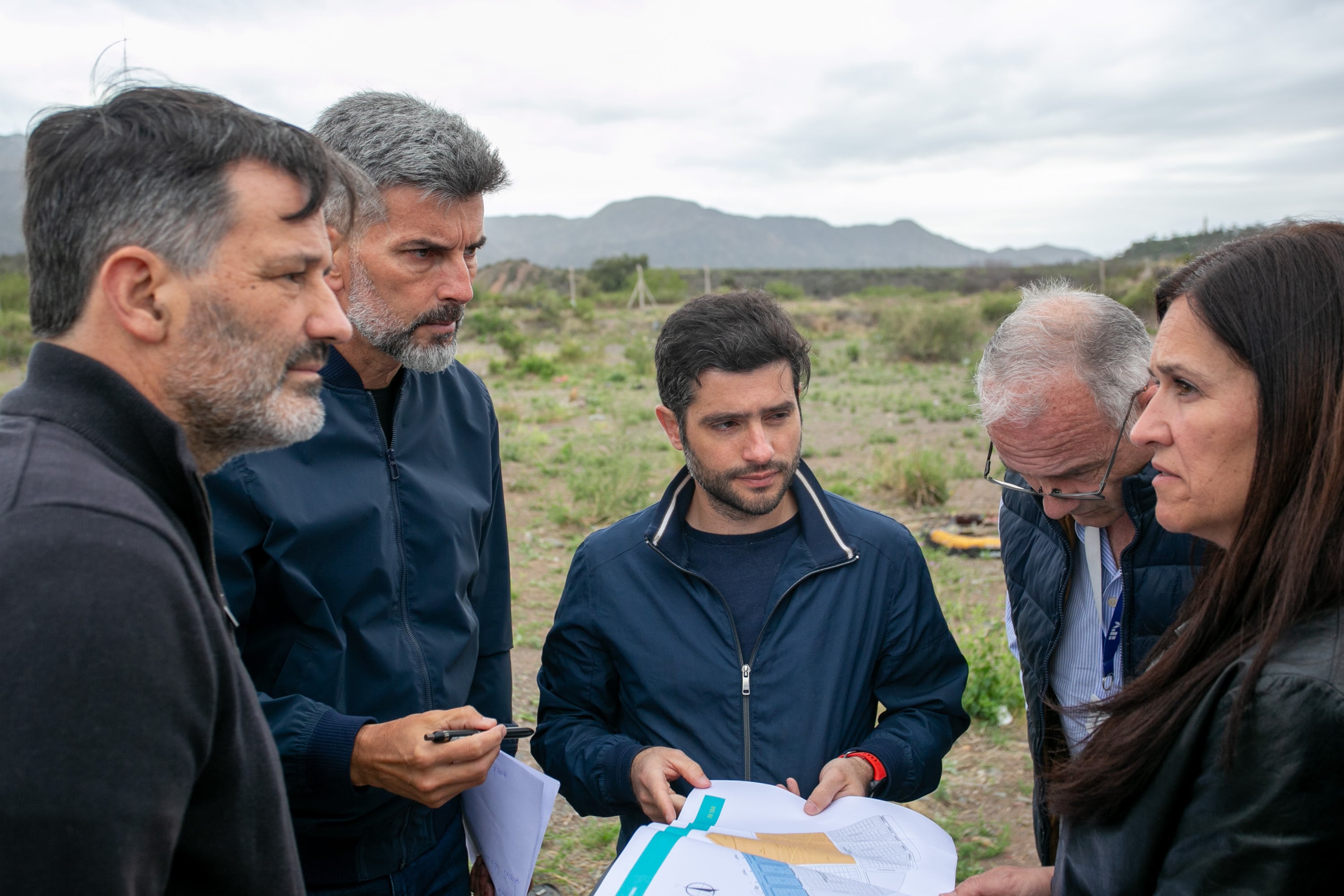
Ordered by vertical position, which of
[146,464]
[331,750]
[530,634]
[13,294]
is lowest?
[530,634]

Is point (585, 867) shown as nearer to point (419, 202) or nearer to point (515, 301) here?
point (419, 202)

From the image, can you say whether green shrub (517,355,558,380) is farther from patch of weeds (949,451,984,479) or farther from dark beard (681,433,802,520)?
dark beard (681,433,802,520)

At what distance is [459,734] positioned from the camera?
6.06 feet

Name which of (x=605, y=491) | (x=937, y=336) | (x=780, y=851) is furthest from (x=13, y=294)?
(x=780, y=851)

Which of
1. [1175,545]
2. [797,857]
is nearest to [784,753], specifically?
[797,857]

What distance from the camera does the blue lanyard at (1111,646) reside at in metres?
2.21

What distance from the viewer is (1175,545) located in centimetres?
213

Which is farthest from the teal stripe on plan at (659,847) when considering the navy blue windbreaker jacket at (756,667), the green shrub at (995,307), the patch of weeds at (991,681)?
the green shrub at (995,307)

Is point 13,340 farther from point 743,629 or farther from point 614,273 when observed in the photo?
point 614,273

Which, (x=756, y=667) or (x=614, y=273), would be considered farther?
(x=614, y=273)

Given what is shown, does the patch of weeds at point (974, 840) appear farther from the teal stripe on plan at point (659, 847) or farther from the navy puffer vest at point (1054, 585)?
the teal stripe on plan at point (659, 847)

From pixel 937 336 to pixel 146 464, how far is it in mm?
21303

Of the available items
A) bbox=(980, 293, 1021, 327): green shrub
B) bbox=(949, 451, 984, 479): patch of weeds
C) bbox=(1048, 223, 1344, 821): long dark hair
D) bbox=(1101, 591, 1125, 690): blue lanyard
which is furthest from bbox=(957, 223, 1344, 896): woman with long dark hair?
bbox=(980, 293, 1021, 327): green shrub

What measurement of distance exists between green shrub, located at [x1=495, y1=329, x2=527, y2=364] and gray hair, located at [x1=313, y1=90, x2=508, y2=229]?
56.3 feet
